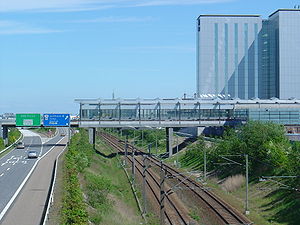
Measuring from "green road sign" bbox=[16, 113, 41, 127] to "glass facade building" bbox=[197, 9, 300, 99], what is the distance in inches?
2830

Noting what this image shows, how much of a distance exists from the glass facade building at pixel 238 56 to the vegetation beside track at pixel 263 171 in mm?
77727

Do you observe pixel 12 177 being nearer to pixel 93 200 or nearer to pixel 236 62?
pixel 93 200

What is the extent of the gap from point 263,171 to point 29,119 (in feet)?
120

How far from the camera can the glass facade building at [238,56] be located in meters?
140

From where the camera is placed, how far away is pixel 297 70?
136m

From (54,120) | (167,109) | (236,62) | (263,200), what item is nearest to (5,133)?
(54,120)

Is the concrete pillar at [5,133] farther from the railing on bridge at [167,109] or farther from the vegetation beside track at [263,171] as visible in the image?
the vegetation beside track at [263,171]

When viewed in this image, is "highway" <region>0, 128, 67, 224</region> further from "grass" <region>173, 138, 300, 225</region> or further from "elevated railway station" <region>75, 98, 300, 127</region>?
"grass" <region>173, 138, 300, 225</region>

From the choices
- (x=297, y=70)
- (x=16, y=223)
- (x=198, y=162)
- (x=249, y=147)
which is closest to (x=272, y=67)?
(x=297, y=70)

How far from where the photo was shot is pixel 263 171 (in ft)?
164

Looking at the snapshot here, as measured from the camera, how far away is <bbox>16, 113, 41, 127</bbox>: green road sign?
74250mm

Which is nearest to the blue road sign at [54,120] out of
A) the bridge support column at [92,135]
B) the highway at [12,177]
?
the bridge support column at [92,135]

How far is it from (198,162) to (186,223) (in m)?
32.2

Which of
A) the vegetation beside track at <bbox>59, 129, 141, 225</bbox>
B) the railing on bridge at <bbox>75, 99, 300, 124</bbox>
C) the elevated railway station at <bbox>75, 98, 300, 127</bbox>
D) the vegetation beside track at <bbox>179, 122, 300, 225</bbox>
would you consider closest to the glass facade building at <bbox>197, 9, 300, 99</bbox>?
the elevated railway station at <bbox>75, 98, 300, 127</bbox>
